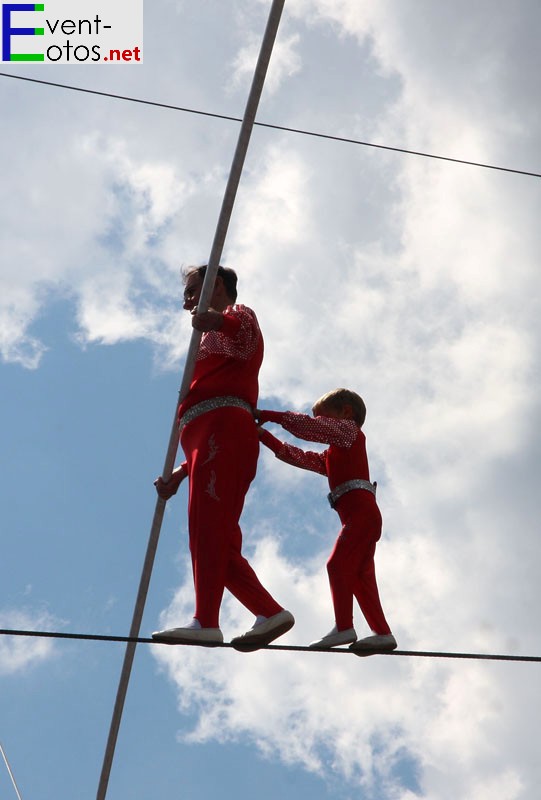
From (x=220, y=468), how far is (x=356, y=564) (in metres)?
0.94

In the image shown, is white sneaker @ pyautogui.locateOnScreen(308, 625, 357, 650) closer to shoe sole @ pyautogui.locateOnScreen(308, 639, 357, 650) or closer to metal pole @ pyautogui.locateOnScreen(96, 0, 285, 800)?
shoe sole @ pyautogui.locateOnScreen(308, 639, 357, 650)

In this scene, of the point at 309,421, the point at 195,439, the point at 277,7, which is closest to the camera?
the point at 277,7

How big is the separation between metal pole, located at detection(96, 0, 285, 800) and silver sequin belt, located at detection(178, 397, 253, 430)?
0.10m

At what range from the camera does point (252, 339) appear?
5223 mm

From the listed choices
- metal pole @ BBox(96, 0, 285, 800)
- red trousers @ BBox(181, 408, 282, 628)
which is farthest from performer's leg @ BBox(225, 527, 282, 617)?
metal pole @ BBox(96, 0, 285, 800)

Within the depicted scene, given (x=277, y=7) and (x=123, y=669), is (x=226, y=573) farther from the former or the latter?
(x=277, y=7)

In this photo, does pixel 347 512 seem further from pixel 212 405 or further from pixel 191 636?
pixel 191 636

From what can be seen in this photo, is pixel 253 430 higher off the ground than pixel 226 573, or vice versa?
pixel 253 430

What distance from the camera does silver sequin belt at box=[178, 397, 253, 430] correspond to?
5141 mm

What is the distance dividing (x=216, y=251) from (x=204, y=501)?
1.05 meters

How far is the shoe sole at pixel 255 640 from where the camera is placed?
4828 mm

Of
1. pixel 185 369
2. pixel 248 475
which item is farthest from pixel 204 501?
pixel 185 369

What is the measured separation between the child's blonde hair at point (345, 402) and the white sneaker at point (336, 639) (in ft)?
3.65

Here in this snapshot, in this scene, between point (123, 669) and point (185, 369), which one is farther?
point (123, 669)
